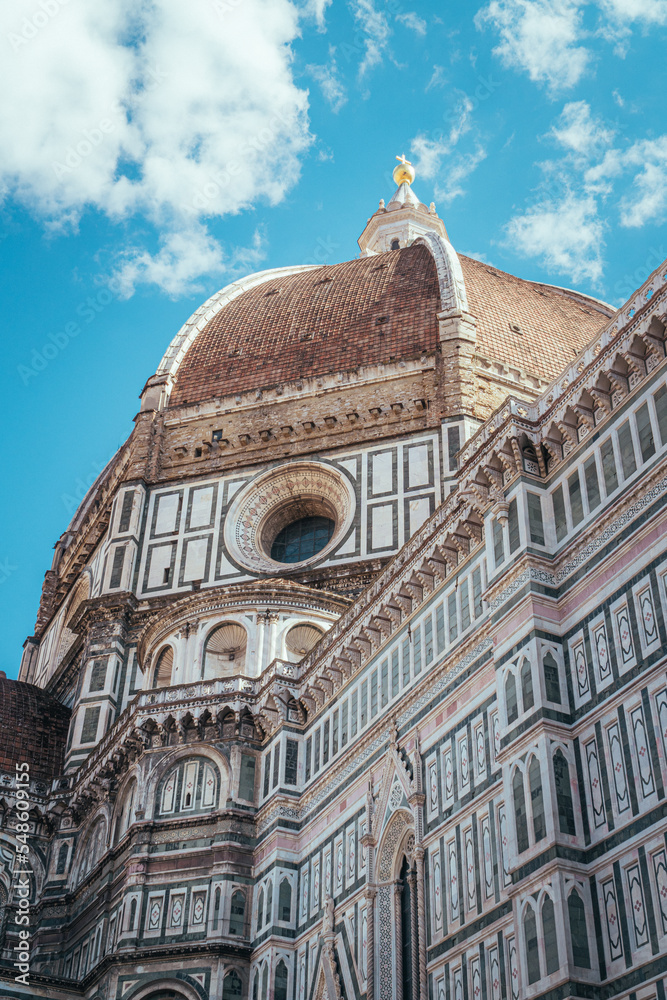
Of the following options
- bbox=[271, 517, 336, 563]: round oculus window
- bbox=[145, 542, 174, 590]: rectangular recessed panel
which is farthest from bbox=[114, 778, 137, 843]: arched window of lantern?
bbox=[271, 517, 336, 563]: round oculus window

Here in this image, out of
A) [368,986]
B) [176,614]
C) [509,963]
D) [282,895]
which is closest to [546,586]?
[509,963]

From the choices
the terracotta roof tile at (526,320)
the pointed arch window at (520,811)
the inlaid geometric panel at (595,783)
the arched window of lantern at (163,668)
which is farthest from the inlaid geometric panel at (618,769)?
the terracotta roof tile at (526,320)

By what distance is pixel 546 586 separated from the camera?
23500 millimetres

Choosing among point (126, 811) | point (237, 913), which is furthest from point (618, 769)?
point (126, 811)

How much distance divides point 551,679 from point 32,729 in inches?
973

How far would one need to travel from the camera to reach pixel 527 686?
2245 cm

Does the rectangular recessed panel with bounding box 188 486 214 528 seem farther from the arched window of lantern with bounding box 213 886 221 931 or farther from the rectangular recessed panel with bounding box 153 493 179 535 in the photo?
the arched window of lantern with bounding box 213 886 221 931

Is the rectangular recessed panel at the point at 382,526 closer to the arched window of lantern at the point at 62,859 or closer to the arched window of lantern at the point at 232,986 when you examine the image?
the arched window of lantern at the point at 62,859

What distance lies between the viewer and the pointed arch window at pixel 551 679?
21984 millimetres

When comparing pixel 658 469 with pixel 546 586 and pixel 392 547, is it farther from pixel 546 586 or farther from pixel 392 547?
pixel 392 547

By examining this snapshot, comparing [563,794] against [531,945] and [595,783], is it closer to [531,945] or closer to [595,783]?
[595,783]

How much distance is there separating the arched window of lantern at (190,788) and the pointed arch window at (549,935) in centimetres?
1399

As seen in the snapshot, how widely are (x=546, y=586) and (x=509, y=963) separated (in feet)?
21.5

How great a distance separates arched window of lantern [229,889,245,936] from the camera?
30.3 metres
